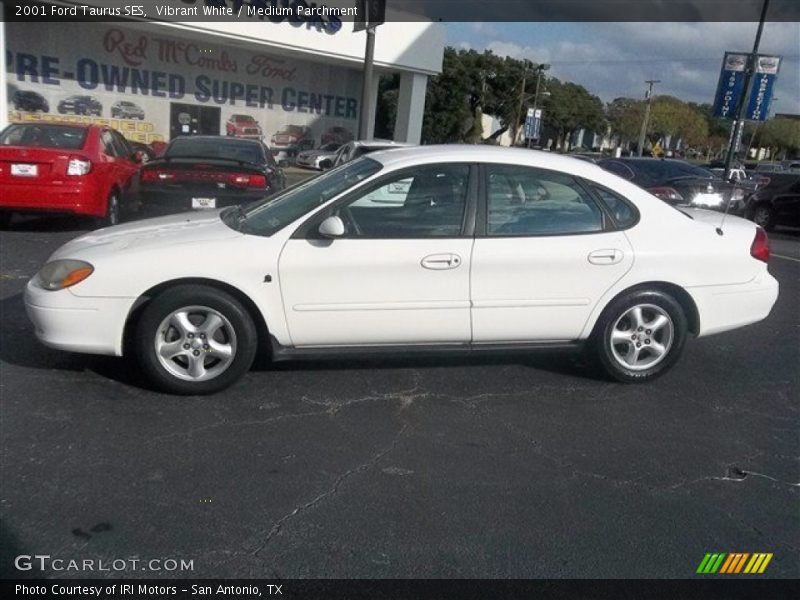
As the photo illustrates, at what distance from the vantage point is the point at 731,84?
22109mm

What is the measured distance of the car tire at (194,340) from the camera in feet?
13.9

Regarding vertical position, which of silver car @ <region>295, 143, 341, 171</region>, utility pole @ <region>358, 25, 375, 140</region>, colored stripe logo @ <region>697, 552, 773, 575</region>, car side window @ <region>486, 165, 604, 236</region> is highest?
utility pole @ <region>358, 25, 375, 140</region>

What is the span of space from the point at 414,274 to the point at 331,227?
59 centimetres

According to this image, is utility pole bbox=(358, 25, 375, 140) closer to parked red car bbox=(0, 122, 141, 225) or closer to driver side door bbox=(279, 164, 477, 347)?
parked red car bbox=(0, 122, 141, 225)

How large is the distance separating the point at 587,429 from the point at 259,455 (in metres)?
1.89

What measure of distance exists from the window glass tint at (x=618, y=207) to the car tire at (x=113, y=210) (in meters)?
7.03

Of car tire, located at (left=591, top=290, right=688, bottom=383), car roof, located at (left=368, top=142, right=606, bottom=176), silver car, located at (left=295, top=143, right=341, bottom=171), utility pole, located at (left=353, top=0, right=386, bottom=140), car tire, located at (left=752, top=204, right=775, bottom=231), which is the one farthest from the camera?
silver car, located at (left=295, top=143, right=341, bottom=171)

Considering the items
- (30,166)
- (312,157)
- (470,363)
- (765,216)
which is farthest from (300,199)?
(312,157)

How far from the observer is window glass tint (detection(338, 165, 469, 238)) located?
4.48 metres

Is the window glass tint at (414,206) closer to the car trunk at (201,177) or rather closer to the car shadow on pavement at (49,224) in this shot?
the car trunk at (201,177)

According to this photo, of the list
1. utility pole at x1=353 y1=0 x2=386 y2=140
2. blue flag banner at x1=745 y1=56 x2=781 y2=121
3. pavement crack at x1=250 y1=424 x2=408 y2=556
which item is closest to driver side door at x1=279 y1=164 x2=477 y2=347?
pavement crack at x1=250 y1=424 x2=408 y2=556

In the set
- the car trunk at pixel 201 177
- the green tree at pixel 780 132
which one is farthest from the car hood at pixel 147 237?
the green tree at pixel 780 132

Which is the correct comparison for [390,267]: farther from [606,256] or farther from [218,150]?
[218,150]

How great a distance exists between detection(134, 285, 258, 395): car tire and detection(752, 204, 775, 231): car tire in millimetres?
14740
